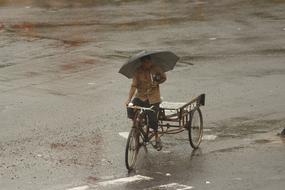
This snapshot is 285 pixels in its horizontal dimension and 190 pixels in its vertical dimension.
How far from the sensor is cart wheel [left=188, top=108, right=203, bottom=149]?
12883mm

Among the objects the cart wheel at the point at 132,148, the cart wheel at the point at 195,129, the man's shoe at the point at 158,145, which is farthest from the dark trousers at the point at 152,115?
the cart wheel at the point at 195,129

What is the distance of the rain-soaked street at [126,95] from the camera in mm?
11570

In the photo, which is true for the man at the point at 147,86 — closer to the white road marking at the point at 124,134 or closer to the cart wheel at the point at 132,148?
the cart wheel at the point at 132,148

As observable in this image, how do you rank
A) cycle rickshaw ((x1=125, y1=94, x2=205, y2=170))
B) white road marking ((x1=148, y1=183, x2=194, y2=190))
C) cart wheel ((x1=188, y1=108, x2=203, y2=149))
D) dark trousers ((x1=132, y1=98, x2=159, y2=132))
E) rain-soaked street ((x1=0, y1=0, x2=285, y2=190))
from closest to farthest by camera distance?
white road marking ((x1=148, y1=183, x2=194, y2=190)), rain-soaked street ((x1=0, y1=0, x2=285, y2=190)), cycle rickshaw ((x1=125, y1=94, x2=205, y2=170)), dark trousers ((x1=132, y1=98, x2=159, y2=132)), cart wheel ((x1=188, y1=108, x2=203, y2=149))

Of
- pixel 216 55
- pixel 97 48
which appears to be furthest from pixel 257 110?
pixel 97 48

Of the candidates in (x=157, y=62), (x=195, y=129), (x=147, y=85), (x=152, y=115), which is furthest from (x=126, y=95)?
(x=152, y=115)

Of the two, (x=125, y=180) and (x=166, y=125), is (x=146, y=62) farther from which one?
(x=125, y=180)

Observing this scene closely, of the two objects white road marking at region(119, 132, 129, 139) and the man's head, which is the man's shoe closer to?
the man's head

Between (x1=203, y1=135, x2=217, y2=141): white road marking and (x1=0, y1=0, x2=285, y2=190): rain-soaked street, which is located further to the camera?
(x1=203, y1=135, x2=217, y2=141): white road marking

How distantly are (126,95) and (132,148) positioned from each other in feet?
19.0

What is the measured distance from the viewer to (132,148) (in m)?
11.8

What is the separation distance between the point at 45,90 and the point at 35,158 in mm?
5981

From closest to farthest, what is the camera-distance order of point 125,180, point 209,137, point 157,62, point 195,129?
point 125,180 < point 157,62 < point 195,129 < point 209,137

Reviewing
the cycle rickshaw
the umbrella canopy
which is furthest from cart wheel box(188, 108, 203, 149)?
the umbrella canopy
